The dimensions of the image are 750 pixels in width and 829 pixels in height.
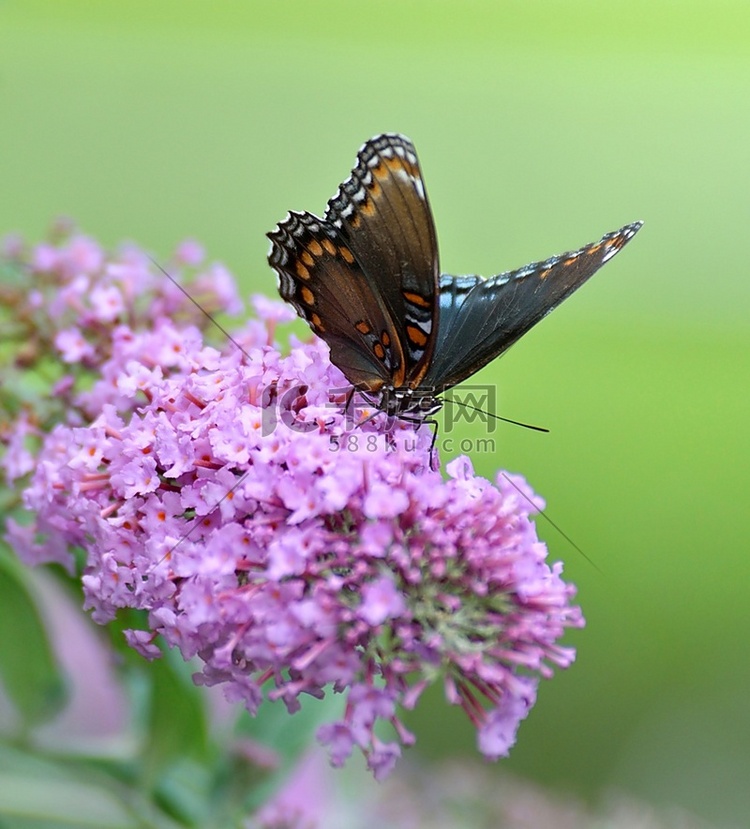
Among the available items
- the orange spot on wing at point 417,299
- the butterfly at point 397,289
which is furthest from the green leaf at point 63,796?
the orange spot on wing at point 417,299

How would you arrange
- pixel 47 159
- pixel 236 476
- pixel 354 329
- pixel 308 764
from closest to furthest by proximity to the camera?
pixel 236 476
pixel 354 329
pixel 308 764
pixel 47 159

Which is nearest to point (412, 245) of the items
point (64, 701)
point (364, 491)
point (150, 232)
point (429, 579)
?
point (364, 491)

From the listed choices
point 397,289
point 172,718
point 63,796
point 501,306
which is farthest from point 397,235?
point 63,796

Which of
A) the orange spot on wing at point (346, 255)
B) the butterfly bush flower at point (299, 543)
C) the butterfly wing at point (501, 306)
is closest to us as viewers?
the butterfly bush flower at point (299, 543)

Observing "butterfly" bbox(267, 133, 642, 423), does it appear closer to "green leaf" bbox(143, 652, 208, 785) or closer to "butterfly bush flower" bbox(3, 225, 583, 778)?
"butterfly bush flower" bbox(3, 225, 583, 778)

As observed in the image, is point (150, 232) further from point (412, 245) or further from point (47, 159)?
point (412, 245)

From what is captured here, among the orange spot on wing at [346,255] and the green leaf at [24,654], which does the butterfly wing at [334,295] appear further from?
the green leaf at [24,654]
